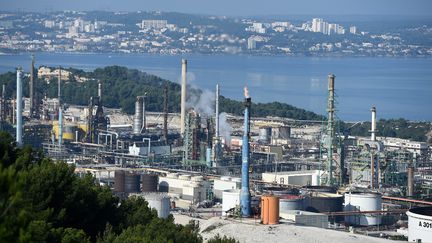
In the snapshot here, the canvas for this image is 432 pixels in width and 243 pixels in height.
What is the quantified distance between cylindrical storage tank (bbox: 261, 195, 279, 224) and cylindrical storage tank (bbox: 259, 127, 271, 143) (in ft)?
37.3

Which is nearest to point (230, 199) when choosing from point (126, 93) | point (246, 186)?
point (246, 186)

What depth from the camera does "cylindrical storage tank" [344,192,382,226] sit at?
52.9 ft

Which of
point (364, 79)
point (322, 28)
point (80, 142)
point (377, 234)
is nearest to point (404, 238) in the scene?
point (377, 234)

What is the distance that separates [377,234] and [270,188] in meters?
2.68

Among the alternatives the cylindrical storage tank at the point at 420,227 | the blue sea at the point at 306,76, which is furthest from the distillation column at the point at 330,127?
the blue sea at the point at 306,76

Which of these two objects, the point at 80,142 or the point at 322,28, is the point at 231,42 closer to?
the point at 80,142

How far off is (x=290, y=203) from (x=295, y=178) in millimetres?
3881

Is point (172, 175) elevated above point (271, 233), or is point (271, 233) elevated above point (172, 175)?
point (172, 175)

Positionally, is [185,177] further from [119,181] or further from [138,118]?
[138,118]

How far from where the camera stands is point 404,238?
14266mm

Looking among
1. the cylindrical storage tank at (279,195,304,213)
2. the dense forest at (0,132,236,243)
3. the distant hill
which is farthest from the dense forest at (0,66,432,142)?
the dense forest at (0,132,236,243)

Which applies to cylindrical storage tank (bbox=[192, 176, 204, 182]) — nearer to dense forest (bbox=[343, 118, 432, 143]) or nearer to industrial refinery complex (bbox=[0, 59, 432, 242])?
industrial refinery complex (bbox=[0, 59, 432, 242])

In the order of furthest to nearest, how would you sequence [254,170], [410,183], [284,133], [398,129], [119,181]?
1. [398,129]
2. [284,133]
3. [254,170]
4. [119,181]
5. [410,183]

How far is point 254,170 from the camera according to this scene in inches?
832
